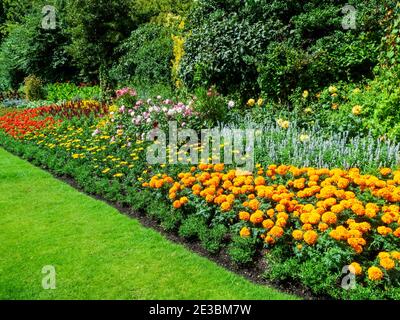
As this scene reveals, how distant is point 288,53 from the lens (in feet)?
30.2

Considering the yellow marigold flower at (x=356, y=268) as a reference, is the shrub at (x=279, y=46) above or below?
above

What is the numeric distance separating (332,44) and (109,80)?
9922 mm

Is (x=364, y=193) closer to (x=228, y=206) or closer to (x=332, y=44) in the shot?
(x=228, y=206)

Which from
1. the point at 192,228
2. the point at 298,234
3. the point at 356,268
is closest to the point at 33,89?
the point at 192,228

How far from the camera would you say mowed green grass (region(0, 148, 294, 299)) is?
3922 mm

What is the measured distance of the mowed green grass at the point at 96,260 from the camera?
392 cm

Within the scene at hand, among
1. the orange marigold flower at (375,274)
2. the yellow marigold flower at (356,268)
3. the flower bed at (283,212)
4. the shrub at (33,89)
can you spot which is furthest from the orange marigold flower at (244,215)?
the shrub at (33,89)

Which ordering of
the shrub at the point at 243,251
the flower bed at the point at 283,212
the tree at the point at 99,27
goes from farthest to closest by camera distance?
the tree at the point at 99,27, the shrub at the point at 243,251, the flower bed at the point at 283,212

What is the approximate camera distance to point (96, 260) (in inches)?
178

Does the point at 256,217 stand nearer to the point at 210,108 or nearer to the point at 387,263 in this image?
the point at 387,263

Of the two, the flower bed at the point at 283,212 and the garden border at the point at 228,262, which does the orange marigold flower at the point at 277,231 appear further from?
the garden border at the point at 228,262

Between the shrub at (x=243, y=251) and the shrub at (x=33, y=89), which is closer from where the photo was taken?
the shrub at (x=243, y=251)

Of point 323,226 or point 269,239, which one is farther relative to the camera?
point 269,239
